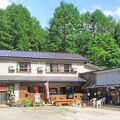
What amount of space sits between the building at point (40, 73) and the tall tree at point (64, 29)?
12512 millimetres

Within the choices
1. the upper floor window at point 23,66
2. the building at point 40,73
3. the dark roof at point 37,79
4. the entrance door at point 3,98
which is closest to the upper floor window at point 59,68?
the building at point 40,73

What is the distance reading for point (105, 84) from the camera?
25.8 meters

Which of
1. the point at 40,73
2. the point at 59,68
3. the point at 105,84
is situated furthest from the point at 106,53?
the point at 105,84

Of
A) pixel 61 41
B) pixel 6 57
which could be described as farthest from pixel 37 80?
pixel 61 41

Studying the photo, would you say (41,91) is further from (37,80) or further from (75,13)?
(75,13)

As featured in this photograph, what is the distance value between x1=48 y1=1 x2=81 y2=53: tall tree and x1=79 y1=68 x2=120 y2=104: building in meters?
15.8

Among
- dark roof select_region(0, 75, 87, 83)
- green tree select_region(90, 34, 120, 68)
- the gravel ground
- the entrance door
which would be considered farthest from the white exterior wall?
green tree select_region(90, 34, 120, 68)

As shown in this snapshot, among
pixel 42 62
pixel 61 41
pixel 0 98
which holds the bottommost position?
pixel 0 98

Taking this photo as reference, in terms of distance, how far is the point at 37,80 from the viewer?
92.6ft

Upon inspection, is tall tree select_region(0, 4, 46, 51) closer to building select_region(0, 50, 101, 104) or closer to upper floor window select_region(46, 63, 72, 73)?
building select_region(0, 50, 101, 104)

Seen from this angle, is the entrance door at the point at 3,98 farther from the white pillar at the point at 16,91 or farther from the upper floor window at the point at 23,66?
the upper floor window at the point at 23,66

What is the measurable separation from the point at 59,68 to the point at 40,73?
2699 mm

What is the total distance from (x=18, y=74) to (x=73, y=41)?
1885 centimetres

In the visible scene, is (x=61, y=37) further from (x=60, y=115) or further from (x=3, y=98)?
(x=60, y=115)
